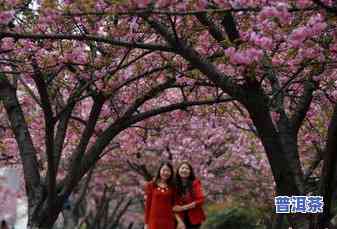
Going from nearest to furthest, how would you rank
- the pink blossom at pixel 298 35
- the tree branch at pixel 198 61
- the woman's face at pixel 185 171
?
1. the pink blossom at pixel 298 35
2. the tree branch at pixel 198 61
3. the woman's face at pixel 185 171

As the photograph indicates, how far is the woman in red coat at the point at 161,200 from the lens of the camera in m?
9.67

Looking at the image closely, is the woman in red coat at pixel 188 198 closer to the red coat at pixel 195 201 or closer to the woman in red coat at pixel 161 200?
the red coat at pixel 195 201

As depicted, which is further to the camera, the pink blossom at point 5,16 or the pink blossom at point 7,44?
the pink blossom at point 7,44

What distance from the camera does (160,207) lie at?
9742 millimetres

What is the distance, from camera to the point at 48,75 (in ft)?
36.4

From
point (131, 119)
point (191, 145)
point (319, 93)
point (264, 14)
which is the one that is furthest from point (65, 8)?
point (191, 145)

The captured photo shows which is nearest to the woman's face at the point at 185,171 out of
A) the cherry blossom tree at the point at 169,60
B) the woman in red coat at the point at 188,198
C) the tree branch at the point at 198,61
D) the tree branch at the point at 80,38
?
the woman in red coat at the point at 188,198

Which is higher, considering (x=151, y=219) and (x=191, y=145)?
(x=191, y=145)

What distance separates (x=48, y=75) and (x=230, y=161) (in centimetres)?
1145

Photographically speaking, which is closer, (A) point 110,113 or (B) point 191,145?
(A) point 110,113

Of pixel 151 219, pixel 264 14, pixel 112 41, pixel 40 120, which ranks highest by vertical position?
pixel 40 120

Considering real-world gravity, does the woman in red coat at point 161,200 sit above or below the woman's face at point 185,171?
below

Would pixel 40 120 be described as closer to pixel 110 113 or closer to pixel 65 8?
pixel 110 113

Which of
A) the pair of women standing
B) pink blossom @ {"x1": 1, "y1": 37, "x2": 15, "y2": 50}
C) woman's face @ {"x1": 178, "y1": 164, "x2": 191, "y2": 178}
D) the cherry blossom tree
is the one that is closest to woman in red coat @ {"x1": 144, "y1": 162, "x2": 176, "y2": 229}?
the pair of women standing
